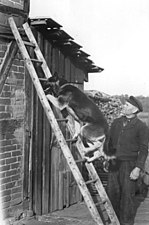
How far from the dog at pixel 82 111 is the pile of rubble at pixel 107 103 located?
154 cm

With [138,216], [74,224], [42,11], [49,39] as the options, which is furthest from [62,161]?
[42,11]

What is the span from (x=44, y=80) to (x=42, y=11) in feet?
4.29

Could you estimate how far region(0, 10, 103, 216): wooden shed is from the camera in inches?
188

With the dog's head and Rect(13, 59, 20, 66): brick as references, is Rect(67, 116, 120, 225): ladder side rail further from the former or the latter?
Rect(13, 59, 20, 66): brick

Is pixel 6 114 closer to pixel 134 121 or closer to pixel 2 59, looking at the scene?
pixel 2 59

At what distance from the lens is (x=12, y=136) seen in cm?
485

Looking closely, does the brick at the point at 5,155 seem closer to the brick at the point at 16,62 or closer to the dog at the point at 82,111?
the dog at the point at 82,111

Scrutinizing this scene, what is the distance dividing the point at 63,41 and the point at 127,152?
180cm

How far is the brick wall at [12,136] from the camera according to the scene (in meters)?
4.68

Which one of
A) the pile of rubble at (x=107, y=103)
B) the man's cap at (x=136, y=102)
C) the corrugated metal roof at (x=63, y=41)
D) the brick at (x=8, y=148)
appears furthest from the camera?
the pile of rubble at (x=107, y=103)

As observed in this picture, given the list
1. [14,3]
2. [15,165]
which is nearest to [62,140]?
[15,165]

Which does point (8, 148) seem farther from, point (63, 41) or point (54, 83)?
point (63, 41)

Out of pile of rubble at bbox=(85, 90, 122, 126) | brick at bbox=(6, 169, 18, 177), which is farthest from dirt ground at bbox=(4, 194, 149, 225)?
pile of rubble at bbox=(85, 90, 122, 126)

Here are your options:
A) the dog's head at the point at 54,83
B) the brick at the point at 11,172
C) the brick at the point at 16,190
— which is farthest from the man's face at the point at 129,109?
the brick at the point at 16,190
